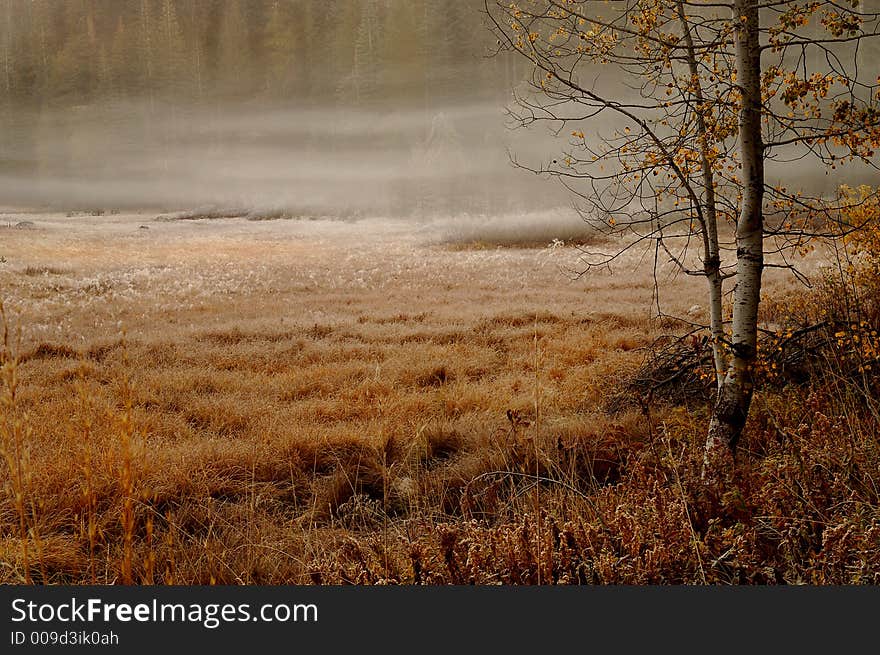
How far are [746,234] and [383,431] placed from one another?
384cm

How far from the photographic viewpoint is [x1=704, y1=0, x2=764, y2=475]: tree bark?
4734 millimetres

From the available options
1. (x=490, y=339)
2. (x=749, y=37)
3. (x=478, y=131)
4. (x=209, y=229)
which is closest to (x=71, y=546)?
(x=749, y=37)

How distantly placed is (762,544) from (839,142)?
319 cm

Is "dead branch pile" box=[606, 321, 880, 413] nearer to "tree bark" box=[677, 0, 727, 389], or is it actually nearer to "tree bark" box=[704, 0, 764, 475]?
"tree bark" box=[677, 0, 727, 389]

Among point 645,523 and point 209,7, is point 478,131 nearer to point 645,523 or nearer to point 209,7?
point 209,7

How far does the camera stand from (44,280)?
11695mm

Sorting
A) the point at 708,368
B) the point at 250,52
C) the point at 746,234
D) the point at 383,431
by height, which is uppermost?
the point at 250,52

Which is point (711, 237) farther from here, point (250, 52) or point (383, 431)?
point (250, 52)

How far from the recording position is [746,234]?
15.8ft

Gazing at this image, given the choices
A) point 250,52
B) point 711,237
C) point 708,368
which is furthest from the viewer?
point 250,52

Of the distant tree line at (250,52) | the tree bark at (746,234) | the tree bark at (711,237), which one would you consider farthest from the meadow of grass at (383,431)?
the distant tree line at (250,52)

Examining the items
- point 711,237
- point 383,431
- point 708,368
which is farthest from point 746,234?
point 383,431

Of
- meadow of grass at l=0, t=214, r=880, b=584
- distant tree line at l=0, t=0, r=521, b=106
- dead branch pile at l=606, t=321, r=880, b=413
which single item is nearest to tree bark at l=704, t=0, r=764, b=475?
meadow of grass at l=0, t=214, r=880, b=584

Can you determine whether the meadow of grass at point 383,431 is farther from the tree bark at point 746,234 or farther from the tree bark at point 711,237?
the tree bark at point 711,237
